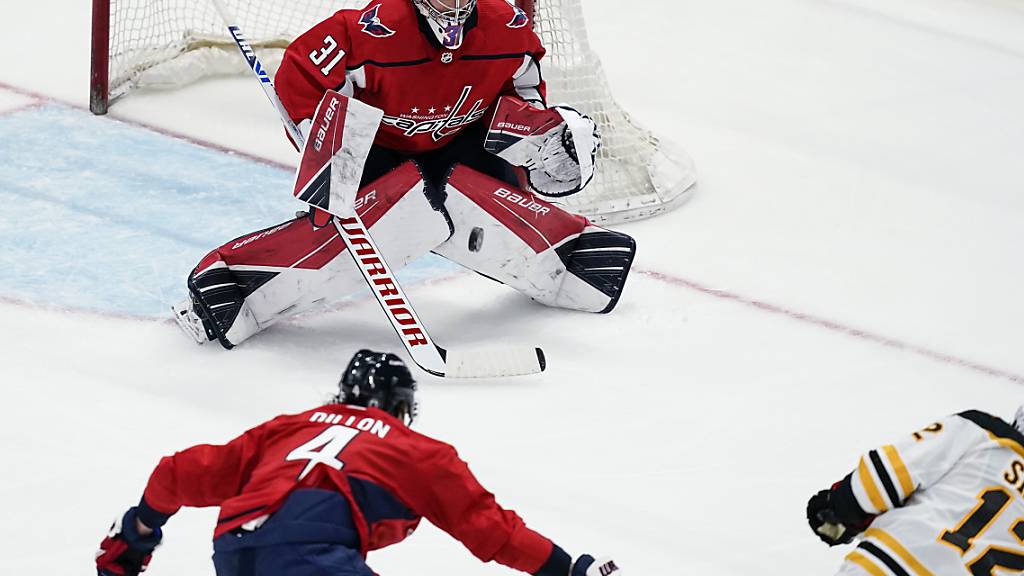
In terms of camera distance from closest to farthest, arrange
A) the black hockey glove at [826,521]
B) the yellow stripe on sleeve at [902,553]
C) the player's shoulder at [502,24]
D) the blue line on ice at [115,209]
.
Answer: the yellow stripe on sleeve at [902,553], the black hockey glove at [826,521], the player's shoulder at [502,24], the blue line on ice at [115,209]

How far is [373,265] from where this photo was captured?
11.2 ft

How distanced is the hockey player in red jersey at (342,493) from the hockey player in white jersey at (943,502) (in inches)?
15.5

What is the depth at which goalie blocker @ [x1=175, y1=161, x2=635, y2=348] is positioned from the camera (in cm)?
346

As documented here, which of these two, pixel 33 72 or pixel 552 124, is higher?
pixel 552 124

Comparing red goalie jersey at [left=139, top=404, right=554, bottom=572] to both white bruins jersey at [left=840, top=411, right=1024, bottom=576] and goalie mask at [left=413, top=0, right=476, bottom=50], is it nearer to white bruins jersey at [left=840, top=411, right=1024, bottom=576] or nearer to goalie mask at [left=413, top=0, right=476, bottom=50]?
white bruins jersey at [left=840, top=411, right=1024, bottom=576]

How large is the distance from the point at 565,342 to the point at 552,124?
51 centimetres

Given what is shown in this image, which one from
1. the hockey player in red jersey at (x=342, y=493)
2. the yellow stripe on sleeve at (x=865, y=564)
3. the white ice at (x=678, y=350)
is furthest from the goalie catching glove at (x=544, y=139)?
the yellow stripe on sleeve at (x=865, y=564)

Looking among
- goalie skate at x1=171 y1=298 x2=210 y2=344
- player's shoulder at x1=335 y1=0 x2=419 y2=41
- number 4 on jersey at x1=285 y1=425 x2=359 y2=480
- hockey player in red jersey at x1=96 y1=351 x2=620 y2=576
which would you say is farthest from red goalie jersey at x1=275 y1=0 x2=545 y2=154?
number 4 on jersey at x1=285 y1=425 x2=359 y2=480

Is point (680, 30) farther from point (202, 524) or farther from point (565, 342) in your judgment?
point (202, 524)

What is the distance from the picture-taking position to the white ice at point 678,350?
2938 mm

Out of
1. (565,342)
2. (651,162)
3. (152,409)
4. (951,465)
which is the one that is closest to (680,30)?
(651,162)

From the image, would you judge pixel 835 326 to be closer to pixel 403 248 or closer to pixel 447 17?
pixel 403 248

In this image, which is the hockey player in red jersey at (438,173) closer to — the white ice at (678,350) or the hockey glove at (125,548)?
the white ice at (678,350)

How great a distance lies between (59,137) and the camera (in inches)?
183
